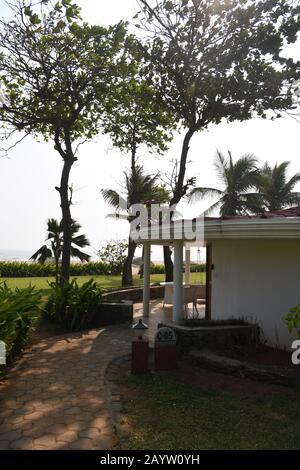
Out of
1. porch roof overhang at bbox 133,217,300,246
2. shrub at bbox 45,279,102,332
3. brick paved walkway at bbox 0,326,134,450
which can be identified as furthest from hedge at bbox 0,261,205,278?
porch roof overhang at bbox 133,217,300,246

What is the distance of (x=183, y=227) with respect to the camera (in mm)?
8625

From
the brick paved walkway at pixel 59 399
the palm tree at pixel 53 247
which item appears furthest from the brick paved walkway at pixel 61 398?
the palm tree at pixel 53 247

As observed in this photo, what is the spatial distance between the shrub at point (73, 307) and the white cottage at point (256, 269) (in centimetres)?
231

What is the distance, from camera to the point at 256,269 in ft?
28.7

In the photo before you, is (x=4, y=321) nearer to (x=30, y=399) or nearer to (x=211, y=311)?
(x=30, y=399)

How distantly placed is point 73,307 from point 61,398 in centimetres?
467

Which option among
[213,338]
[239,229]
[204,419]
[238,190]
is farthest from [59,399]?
[238,190]

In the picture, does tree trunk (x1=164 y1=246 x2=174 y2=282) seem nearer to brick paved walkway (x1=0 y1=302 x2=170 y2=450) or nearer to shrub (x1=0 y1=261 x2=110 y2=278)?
brick paved walkway (x1=0 y1=302 x2=170 y2=450)

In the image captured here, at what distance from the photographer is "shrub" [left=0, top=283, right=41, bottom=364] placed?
6.66 metres

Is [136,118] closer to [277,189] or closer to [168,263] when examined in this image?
[168,263]

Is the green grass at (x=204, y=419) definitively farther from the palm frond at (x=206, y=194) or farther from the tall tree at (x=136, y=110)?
the palm frond at (x=206, y=194)

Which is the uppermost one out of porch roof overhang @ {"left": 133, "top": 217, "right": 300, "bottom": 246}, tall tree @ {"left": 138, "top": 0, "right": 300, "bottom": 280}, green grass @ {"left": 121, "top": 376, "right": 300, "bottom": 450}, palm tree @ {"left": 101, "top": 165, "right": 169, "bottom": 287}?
tall tree @ {"left": 138, "top": 0, "right": 300, "bottom": 280}

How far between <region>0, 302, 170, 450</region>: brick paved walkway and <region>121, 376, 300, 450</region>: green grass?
1.26 ft

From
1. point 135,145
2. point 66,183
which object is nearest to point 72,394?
point 66,183
